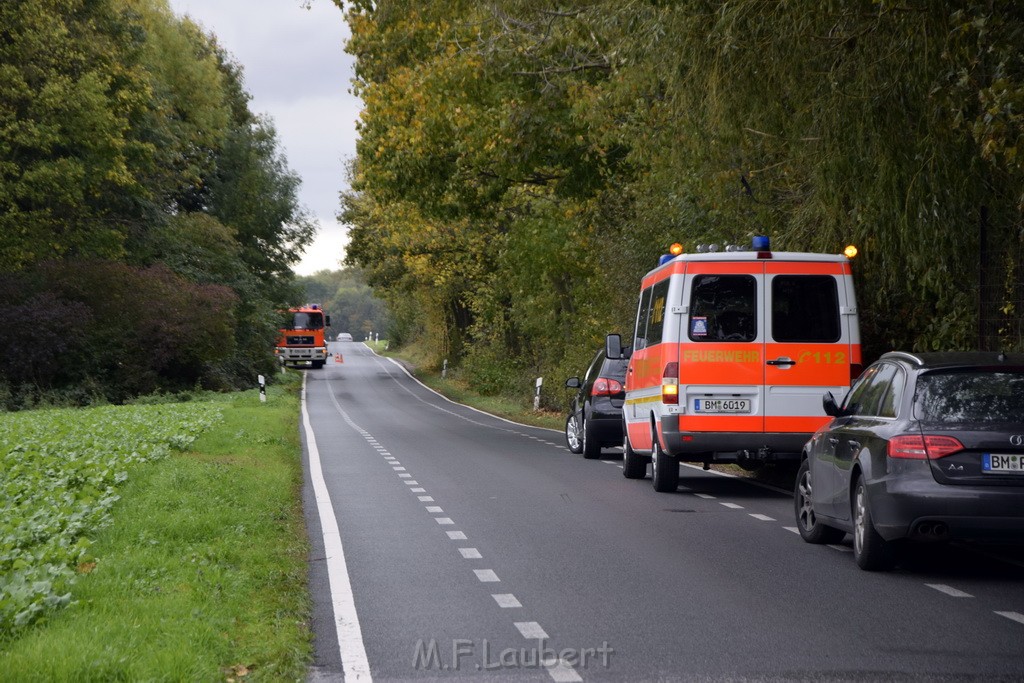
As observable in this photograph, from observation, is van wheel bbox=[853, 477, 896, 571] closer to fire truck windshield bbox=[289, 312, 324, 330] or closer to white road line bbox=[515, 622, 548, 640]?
white road line bbox=[515, 622, 548, 640]

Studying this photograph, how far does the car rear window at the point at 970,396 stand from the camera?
9.41 meters

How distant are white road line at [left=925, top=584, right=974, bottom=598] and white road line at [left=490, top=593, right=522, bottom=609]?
9.37 feet

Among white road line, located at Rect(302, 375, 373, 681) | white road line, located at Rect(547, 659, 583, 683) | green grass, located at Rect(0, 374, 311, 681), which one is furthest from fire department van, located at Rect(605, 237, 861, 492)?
white road line, located at Rect(547, 659, 583, 683)

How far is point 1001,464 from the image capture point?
30.2ft

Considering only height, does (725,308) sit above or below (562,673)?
above

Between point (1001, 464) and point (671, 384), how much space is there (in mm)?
5884

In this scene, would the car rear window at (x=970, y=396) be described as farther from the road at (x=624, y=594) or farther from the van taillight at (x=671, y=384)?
the van taillight at (x=671, y=384)

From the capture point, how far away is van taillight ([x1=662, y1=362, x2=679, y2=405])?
48.7 ft

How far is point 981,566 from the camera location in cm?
1041

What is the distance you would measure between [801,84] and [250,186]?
163 feet

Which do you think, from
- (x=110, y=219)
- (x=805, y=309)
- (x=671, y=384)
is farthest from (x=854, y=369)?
(x=110, y=219)

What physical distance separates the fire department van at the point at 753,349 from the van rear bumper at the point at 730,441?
11 millimetres

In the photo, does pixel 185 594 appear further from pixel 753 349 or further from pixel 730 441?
pixel 753 349

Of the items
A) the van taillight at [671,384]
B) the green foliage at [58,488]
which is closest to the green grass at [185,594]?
the green foliage at [58,488]
